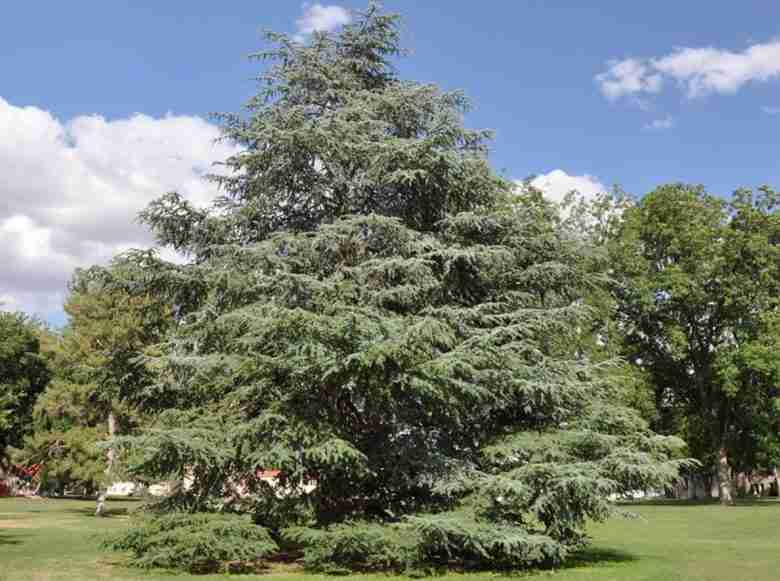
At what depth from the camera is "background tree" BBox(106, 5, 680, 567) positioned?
13.6 m

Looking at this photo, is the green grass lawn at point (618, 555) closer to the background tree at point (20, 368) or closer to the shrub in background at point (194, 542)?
the shrub in background at point (194, 542)

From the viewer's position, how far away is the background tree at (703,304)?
1576 inches

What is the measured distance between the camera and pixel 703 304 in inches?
1638

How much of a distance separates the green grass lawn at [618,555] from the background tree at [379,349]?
1316 mm

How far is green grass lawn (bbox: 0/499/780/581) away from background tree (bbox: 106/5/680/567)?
4.32 feet

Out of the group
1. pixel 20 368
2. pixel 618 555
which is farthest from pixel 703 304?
pixel 20 368

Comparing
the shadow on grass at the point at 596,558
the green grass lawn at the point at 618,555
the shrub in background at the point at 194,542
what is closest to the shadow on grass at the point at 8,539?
the green grass lawn at the point at 618,555

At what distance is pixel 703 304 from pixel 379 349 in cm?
3379

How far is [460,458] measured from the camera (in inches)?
601

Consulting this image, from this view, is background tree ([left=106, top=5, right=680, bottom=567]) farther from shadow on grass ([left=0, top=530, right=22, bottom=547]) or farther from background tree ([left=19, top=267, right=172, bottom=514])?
background tree ([left=19, top=267, right=172, bottom=514])

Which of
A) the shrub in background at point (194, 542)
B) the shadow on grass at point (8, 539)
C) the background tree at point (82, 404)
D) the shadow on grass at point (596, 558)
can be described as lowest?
the shadow on grass at point (8, 539)

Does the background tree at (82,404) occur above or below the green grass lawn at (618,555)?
above

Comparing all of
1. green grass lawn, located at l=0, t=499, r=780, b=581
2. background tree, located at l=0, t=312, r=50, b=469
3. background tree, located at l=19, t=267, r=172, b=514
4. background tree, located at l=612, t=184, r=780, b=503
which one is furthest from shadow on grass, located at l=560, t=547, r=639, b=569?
background tree, located at l=0, t=312, r=50, b=469

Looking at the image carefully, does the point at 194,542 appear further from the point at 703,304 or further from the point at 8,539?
the point at 703,304
